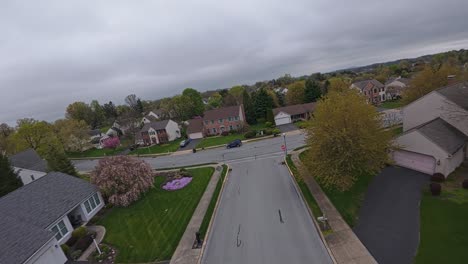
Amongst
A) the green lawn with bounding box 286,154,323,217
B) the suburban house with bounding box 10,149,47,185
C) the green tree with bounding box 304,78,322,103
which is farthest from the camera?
the green tree with bounding box 304,78,322,103

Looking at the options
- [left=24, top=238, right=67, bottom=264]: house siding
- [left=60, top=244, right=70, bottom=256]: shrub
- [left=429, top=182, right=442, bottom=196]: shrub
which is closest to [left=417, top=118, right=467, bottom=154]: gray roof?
[left=429, top=182, right=442, bottom=196]: shrub

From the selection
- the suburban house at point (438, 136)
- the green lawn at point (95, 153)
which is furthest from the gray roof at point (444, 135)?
the green lawn at point (95, 153)

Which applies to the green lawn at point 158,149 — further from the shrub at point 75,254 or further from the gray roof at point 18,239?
the gray roof at point 18,239

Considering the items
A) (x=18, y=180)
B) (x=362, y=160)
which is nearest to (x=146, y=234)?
(x=362, y=160)

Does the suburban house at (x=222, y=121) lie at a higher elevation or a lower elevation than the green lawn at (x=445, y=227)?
higher

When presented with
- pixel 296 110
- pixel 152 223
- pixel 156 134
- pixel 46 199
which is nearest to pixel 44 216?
pixel 46 199

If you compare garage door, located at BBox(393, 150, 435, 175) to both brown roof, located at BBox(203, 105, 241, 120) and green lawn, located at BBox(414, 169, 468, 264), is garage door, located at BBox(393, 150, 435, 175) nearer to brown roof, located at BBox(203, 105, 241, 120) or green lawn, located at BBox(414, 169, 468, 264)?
green lawn, located at BBox(414, 169, 468, 264)

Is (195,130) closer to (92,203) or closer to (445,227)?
(92,203)
